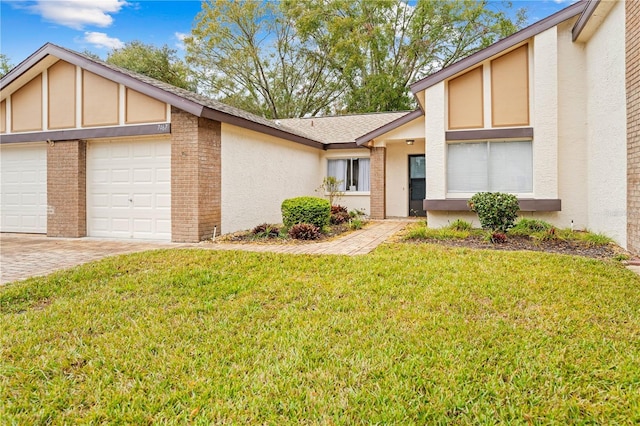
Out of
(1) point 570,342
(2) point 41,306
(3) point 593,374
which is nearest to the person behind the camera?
(3) point 593,374

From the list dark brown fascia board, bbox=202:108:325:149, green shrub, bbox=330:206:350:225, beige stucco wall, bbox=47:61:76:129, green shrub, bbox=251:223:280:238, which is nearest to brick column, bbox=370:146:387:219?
green shrub, bbox=330:206:350:225

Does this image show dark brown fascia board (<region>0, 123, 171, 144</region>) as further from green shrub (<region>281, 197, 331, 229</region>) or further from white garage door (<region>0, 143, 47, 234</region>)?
green shrub (<region>281, 197, 331, 229</region>)

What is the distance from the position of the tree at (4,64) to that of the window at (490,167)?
33918mm

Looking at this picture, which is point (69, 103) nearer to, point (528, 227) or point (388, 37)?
point (528, 227)

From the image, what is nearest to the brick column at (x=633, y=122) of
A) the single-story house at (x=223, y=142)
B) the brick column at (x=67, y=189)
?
the single-story house at (x=223, y=142)

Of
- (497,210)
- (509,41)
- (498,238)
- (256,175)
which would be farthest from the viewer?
(256,175)

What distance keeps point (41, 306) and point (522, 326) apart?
537 cm

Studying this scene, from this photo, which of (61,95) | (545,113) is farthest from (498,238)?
(61,95)

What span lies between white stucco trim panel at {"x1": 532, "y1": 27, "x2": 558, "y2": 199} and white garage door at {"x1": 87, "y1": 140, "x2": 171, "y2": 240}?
9.23 meters

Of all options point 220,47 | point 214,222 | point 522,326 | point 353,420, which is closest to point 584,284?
point 522,326

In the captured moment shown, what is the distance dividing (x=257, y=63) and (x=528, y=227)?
1164 inches

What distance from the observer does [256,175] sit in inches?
452

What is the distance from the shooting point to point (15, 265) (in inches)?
264

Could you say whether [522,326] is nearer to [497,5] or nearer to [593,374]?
[593,374]
